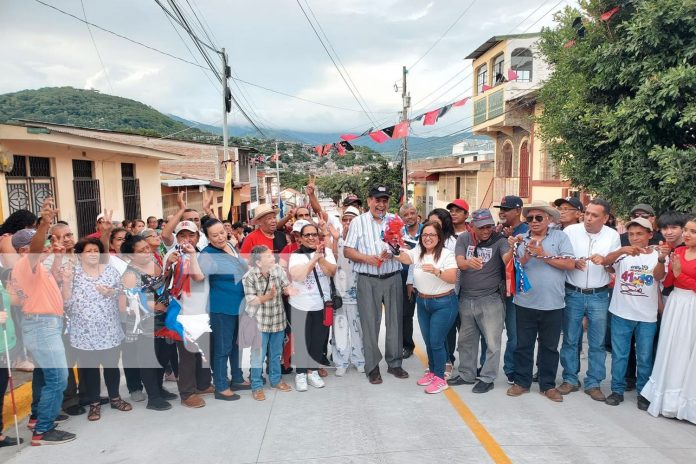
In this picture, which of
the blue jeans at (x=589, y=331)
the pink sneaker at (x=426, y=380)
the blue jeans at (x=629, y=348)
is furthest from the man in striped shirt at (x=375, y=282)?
the blue jeans at (x=629, y=348)

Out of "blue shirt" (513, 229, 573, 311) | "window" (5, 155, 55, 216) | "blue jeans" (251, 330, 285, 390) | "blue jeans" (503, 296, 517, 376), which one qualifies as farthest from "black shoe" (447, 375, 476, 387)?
"window" (5, 155, 55, 216)

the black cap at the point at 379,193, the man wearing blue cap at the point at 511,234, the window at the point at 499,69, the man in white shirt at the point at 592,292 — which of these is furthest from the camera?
the window at the point at 499,69

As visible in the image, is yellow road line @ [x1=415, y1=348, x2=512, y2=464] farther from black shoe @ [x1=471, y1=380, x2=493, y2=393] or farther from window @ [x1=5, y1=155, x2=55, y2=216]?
window @ [x1=5, y1=155, x2=55, y2=216]

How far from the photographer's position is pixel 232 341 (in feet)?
16.2

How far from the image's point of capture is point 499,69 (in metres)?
22.8

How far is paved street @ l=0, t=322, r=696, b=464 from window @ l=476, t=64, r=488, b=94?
21505 millimetres

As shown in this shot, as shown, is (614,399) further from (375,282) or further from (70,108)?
(70,108)

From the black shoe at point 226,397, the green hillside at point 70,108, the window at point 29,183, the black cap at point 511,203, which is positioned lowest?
the black shoe at point 226,397

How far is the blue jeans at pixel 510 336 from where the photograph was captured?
17.2 feet

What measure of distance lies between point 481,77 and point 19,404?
78.7 ft

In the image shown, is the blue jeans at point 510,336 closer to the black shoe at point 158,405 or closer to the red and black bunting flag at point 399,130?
the black shoe at point 158,405

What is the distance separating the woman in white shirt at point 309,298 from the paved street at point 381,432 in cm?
36

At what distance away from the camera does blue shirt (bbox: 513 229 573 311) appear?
4.67 metres

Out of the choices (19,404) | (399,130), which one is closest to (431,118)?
(399,130)
